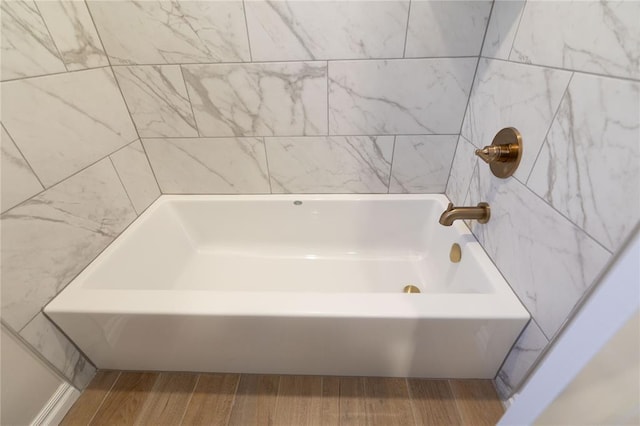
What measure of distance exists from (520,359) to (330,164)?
969 mm

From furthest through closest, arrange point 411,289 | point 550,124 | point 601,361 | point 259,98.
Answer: point 411,289 → point 259,98 → point 550,124 → point 601,361

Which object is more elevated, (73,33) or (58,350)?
(73,33)

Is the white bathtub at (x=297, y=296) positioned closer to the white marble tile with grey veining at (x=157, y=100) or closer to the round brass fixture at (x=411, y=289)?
the round brass fixture at (x=411, y=289)

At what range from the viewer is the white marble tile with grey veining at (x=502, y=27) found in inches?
31.4

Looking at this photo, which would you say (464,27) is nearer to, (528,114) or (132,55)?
(528,114)

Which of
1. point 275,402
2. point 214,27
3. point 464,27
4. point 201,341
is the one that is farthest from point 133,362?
point 464,27

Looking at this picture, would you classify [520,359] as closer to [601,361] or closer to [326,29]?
[601,361]

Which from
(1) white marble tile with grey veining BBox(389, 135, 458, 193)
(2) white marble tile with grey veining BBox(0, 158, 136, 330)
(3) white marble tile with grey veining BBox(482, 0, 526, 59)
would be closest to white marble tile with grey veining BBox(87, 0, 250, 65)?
(2) white marble tile with grey veining BBox(0, 158, 136, 330)

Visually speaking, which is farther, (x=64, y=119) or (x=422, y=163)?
(x=422, y=163)

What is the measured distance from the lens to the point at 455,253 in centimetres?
108

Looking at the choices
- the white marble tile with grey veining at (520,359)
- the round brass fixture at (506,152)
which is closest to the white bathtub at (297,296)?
the white marble tile with grey veining at (520,359)

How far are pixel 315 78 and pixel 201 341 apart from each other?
1029 mm

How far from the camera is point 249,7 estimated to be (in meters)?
0.95

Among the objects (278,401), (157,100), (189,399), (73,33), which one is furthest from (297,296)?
(73,33)
